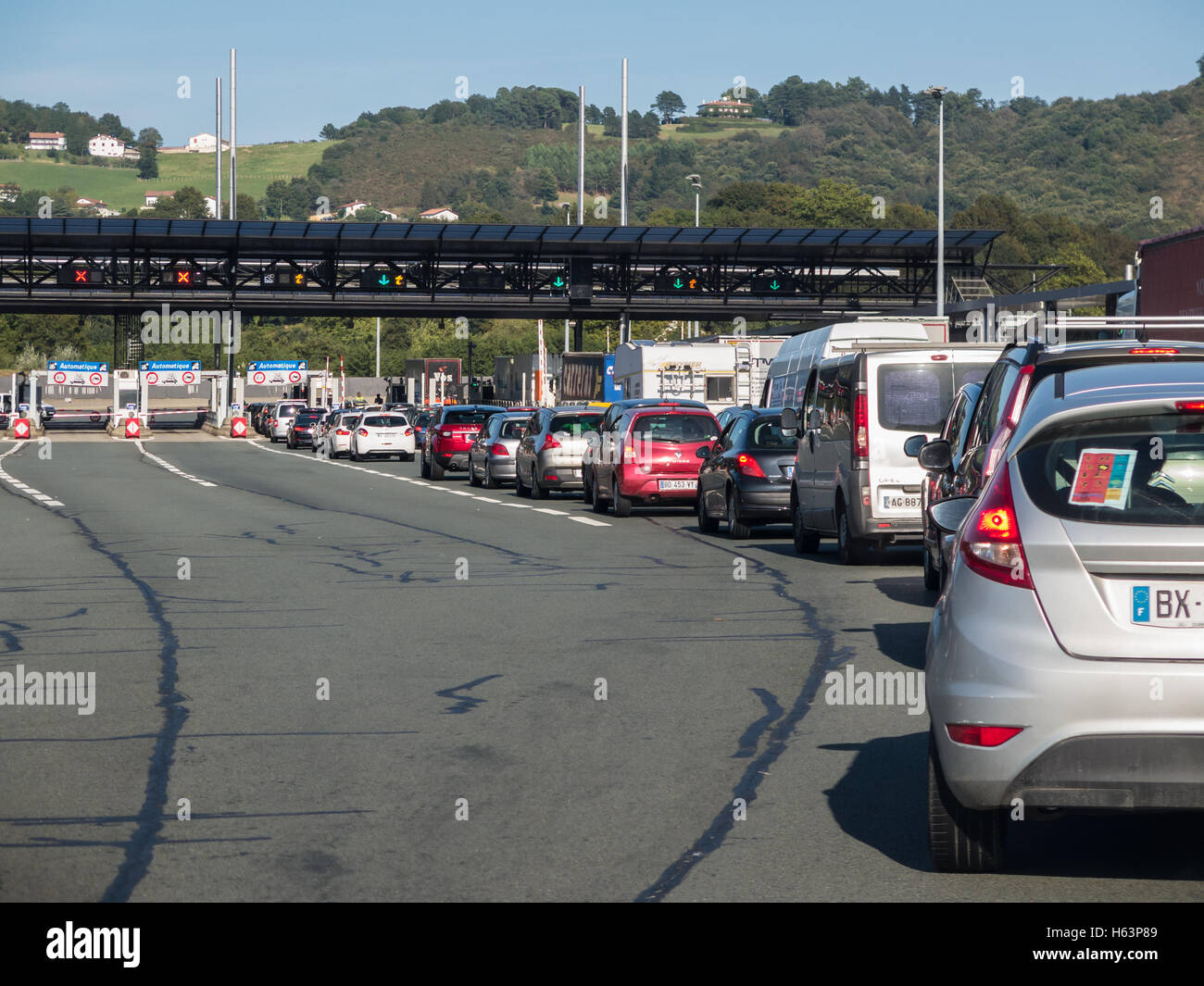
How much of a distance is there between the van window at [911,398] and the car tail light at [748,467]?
→ 3.77m

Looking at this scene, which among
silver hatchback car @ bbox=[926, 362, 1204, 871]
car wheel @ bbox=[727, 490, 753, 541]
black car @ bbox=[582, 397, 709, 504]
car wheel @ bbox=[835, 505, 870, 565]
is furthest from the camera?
black car @ bbox=[582, 397, 709, 504]

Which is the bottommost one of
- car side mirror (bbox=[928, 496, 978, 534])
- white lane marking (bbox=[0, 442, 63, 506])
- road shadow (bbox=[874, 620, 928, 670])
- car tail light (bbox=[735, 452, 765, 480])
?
white lane marking (bbox=[0, 442, 63, 506])

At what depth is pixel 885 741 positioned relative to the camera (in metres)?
8.42

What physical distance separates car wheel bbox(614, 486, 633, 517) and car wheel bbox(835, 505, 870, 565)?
7388 millimetres

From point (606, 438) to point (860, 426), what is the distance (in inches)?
359

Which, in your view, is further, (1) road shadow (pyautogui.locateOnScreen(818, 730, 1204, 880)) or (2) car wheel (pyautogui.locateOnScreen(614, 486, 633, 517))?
(2) car wheel (pyautogui.locateOnScreen(614, 486, 633, 517))

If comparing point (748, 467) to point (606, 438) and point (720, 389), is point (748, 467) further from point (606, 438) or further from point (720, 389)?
point (720, 389)

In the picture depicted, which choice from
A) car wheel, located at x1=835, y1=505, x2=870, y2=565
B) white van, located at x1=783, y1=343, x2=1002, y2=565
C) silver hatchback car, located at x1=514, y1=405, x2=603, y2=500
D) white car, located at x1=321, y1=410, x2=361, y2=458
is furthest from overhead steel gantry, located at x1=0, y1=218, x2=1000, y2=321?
white van, located at x1=783, y1=343, x2=1002, y2=565

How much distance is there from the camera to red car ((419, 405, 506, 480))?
130 ft

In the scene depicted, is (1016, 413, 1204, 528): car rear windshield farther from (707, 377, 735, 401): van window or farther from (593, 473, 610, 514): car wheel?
(707, 377, 735, 401): van window

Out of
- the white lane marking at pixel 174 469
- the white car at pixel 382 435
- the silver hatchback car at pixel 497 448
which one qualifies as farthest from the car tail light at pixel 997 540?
the white car at pixel 382 435
